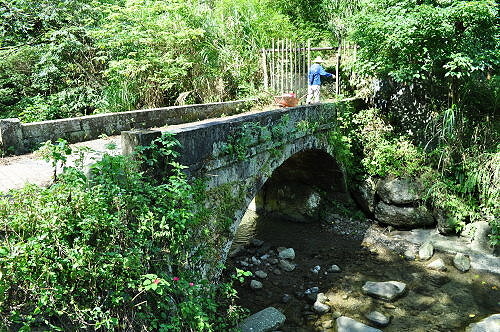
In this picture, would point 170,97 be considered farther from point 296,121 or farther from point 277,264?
point 277,264

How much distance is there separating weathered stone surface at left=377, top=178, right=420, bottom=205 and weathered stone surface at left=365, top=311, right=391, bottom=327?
3615 millimetres

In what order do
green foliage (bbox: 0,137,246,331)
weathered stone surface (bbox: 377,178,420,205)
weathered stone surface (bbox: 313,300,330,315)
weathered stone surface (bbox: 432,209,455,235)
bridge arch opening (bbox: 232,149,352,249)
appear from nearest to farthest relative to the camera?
green foliage (bbox: 0,137,246,331) → weathered stone surface (bbox: 313,300,330,315) → weathered stone surface (bbox: 432,209,455,235) → weathered stone surface (bbox: 377,178,420,205) → bridge arch opening (bbox: 232,149,352,249)

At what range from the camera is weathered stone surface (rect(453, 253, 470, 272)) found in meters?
7.70

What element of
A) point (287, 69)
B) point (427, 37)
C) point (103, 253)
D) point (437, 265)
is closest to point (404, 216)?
point (437, 265)

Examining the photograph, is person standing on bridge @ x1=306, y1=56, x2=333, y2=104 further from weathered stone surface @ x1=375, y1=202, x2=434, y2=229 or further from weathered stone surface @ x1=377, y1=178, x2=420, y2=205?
weathered stone surface @ x1=375, y1=202, x2=434, y2=229

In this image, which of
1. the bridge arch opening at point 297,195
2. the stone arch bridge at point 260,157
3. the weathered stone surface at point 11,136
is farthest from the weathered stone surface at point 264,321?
the weathered stone surface at point 11,136

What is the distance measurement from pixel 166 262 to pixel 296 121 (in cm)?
435

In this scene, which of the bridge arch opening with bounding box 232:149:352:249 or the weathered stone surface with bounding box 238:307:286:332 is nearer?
the weathered stone surface with bounding box 238:307:286:332

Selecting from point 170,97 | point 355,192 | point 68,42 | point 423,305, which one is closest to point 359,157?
point 355,192

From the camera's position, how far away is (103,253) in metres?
3.28

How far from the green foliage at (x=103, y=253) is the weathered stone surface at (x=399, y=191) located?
6.23 meters

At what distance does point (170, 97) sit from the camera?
34.8 feet

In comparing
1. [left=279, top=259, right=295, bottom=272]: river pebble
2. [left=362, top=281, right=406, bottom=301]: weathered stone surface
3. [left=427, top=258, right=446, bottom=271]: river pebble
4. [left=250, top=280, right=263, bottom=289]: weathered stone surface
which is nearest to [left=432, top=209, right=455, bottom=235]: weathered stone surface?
[left=427, top=258, right=446, bottom=271]: river pebble

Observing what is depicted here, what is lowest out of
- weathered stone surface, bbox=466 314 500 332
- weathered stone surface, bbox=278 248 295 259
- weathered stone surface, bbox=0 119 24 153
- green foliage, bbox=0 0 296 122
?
weathered stone surface, bbox=278 248 295 259
